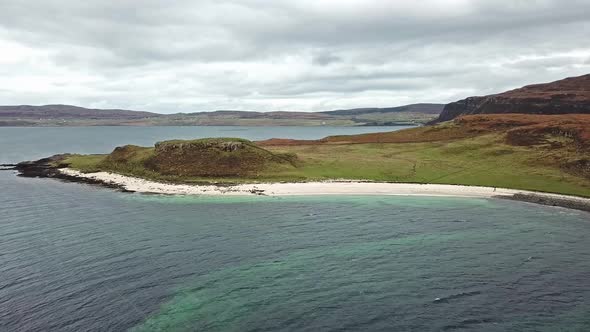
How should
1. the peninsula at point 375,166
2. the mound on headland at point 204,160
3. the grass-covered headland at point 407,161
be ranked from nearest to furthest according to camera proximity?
the peninsula at point 375,166, the grass-covered headland at point 407,161, the mound on headland at point 204,160

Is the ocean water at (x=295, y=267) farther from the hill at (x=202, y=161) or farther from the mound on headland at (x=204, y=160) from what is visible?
the mound on headland at (x=204, y=160)

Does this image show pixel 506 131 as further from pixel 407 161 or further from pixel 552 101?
pixel 552 101

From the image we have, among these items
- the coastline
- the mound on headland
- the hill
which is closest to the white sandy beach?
the coastline

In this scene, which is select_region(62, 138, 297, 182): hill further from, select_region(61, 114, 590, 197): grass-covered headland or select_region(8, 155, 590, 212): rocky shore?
select_region(8, 155, 590, 212): rocky shore

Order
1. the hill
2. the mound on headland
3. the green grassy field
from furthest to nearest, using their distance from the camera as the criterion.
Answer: the mound on headland → the hill → the green grassy field

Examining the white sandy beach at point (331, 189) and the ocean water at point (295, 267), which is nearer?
the ocean water at point (295, 267)

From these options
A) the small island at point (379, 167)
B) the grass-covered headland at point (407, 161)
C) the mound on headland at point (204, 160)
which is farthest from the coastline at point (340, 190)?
the mound on headland at point (204, 160)

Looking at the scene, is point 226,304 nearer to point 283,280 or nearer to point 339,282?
point 283,280
